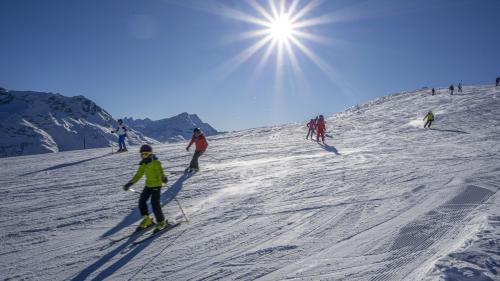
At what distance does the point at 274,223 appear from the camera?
7.71 meters

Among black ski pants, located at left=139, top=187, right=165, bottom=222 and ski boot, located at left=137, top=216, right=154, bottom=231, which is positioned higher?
black ski pants, located at left=139, top=187, right=165, bottom=222

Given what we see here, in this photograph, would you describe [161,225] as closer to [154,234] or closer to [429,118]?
[154,234]

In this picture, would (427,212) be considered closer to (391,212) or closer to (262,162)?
(391,212)

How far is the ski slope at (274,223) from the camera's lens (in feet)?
18.4

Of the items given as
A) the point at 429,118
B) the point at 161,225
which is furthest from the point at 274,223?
the point at 429,118

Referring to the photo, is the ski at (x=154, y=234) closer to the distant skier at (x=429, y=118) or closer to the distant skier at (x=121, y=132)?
the distant skier at (x=121, y=132)

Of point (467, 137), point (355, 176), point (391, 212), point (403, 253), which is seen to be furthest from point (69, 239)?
point (467, 137)

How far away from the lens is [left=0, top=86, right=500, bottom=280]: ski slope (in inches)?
220

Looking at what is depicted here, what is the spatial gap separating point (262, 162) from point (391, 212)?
379 inches

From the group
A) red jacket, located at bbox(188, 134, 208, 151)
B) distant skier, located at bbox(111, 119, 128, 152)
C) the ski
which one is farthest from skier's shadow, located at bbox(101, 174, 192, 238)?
distant skier, located at bbox(111, 119, 128, 152)

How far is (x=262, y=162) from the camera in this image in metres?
17.3

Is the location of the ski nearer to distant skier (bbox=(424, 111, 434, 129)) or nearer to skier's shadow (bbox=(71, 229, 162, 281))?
skier's shadow (bbox=(71, 229, 162, 281))

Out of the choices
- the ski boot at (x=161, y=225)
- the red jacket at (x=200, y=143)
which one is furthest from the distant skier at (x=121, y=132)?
the ski boot at (x=161, y=225)

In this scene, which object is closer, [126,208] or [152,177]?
[152,177]
